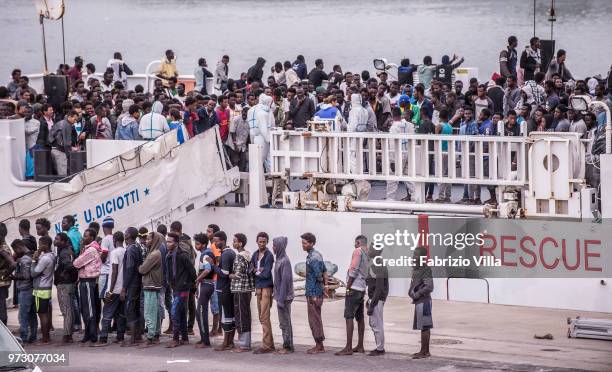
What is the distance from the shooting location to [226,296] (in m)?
16.2

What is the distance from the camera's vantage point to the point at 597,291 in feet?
58.3

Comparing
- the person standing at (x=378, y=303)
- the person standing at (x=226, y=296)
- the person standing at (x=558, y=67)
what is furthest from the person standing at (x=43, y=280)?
the person standing at (x=558, y=67)

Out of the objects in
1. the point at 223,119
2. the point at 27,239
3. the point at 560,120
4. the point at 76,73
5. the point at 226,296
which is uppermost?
the point at 76,73

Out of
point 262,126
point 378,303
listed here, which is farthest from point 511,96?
point 378,303

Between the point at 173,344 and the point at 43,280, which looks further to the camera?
the point at 43,280

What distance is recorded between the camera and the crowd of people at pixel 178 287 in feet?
51.4

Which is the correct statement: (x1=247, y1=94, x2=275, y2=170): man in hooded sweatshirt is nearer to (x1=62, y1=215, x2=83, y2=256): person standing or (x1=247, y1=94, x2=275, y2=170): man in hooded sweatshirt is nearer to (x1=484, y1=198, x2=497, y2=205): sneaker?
(x1=484, y1=198, x2=497, y2=205): sneaker

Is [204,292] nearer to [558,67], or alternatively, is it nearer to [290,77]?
[558,67]

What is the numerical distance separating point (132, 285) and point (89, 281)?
63cm

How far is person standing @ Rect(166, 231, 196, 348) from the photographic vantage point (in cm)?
1639

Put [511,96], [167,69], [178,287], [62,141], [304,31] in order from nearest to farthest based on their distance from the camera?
[178,287] → [62,141] → [511,96] → [167,69] → [304,31]

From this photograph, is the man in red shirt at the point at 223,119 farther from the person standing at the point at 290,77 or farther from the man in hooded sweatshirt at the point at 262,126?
the person standing at the point at 290,77

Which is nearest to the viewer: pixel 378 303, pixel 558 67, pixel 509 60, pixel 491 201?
pixel 378 303

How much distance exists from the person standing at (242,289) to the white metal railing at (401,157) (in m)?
3.96
